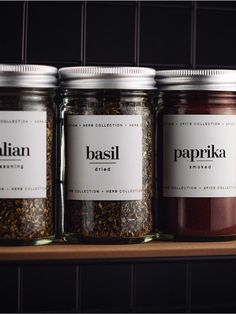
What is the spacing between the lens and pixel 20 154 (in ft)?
3.00

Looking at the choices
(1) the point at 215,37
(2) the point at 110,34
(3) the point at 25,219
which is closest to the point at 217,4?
(1) the point at 215,37

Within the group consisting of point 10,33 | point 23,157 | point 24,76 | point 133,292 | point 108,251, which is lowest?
point 133,292

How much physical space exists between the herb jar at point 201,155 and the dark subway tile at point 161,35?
0.96 feet

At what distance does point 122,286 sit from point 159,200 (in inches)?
12.3

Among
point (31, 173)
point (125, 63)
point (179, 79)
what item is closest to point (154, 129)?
point (179, 79)

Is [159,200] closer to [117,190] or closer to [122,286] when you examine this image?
[117,190]

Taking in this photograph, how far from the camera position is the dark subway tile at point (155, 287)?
1.25m

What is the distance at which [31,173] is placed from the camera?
3.01 ft

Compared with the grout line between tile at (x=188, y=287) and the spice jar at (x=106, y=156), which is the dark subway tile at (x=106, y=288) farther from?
the spice jar at (x=106, y=156)

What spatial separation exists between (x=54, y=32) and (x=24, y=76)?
311 mm

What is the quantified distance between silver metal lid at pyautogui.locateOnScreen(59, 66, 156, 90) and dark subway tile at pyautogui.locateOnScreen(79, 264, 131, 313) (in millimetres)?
400

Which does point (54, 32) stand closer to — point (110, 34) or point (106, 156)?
point (110, 34)

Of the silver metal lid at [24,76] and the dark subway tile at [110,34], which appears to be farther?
the dark subway tile at [110,34]

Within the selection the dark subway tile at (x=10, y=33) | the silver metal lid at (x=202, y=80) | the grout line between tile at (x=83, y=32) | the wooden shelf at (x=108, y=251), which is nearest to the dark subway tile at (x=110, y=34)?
the grout line between tile at (x=83, y=32)
